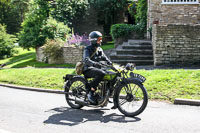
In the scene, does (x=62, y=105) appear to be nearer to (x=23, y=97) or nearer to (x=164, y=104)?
(x=23, y=97)

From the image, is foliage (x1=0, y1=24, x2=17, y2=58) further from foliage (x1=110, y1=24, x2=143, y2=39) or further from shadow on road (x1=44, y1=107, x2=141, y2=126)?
shadow on road (x1=44, y1=107, x2=141, y2=126)

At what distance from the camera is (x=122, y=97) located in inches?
221

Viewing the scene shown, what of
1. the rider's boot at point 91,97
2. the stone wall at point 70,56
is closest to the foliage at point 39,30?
the stone wall at point 70,56

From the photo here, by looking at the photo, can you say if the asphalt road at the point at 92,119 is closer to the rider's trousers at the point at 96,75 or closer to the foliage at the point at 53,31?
the rider's trousers at the point at 96,75

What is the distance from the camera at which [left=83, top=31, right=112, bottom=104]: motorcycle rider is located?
18.5 feet

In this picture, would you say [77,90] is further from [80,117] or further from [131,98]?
[131,98]

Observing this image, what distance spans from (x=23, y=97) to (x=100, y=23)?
19.5 meters

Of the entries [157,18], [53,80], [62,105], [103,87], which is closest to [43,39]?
[157,18]

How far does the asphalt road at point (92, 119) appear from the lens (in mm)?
4816

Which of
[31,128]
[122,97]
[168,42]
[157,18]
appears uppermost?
[157,18]

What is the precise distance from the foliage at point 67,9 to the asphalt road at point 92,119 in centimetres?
1591

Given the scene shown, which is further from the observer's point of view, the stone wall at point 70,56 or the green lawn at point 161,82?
the stone wall at point 70,56

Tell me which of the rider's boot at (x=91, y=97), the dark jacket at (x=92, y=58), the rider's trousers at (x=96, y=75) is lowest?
the rider's boot at (x=91, y=97)

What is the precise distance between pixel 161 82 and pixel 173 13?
853cm
